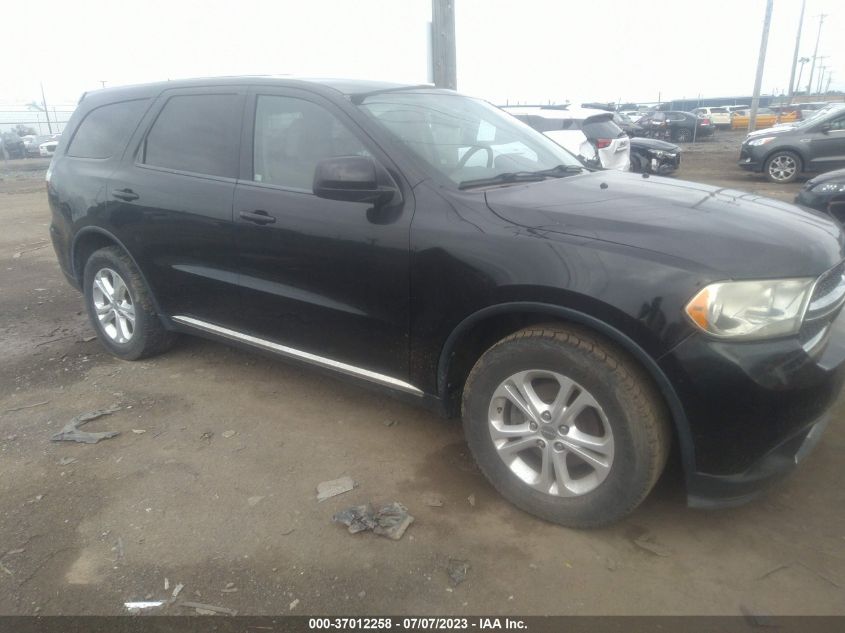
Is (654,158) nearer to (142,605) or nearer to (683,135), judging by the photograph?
(142,605)

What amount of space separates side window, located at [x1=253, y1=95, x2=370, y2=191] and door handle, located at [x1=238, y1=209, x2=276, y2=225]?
178 millimetres

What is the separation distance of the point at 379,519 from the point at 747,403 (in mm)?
1516

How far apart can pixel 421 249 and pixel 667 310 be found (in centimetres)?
104

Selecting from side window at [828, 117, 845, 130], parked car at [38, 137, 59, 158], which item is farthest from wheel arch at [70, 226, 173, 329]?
parked car at [38, 137, 59, 158]

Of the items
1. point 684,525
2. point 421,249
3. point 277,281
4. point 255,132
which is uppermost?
point 255,132

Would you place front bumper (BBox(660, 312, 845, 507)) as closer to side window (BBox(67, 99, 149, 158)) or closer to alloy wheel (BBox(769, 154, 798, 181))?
side window (BBox(67, 99, 149, 158))

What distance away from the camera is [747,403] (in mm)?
2150

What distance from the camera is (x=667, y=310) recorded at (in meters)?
2.16

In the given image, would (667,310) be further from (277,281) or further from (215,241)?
(215,241)

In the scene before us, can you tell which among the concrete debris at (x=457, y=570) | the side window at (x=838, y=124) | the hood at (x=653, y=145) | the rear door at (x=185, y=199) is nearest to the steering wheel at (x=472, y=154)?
the rear door at (x=185, y=199)

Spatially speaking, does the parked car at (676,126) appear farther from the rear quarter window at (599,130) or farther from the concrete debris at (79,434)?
the concrete debris at (79,434)

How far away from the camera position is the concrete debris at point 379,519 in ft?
8.61

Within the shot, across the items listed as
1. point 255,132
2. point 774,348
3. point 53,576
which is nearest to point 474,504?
point 774,348

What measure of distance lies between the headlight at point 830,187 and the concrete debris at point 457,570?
4925mm
